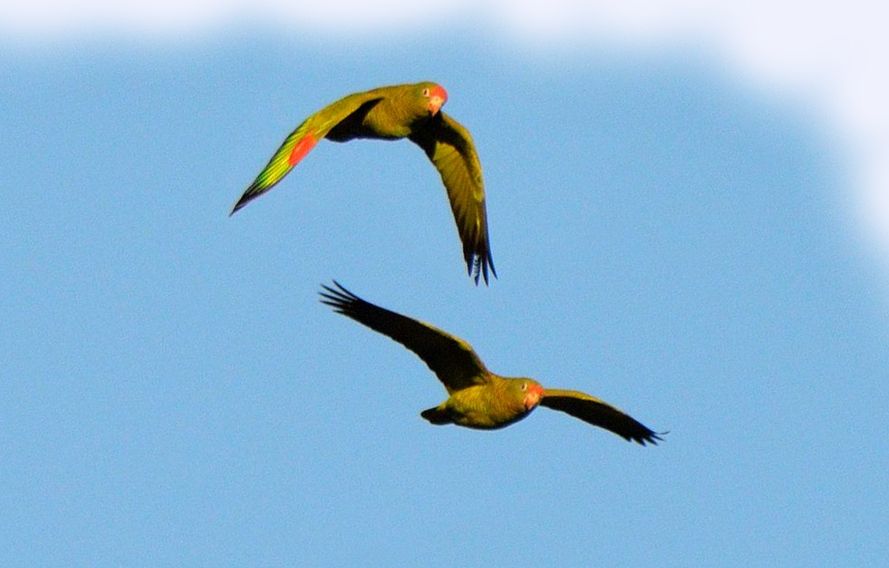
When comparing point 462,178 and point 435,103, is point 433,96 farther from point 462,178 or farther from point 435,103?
point 462,178

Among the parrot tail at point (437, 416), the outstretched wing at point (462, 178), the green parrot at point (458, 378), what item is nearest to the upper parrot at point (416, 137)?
the outstretched wing at point (462, 178)

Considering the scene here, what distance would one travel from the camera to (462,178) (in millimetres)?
26344

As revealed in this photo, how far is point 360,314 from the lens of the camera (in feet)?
76.8

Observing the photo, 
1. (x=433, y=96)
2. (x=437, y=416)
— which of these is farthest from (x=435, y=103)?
(x=437, y=416)

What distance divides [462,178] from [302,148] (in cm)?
372

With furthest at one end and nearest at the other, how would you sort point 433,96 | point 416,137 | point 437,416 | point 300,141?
point 416,137, point 433,96, point 437,416, point 300,141

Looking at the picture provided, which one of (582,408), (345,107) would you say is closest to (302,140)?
(345,107)

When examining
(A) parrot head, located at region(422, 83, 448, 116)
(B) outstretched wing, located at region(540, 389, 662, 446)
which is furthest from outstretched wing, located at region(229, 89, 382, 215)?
(B) outstretched wing, located at region(540, 389, 662, 446)

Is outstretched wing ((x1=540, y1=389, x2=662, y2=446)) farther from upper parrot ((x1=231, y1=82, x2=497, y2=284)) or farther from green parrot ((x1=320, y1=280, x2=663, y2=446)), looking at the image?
upper parrot ((x1=231, y1=82, x2=497, y2=284))

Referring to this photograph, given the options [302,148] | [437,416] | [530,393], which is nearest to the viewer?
[530,393]

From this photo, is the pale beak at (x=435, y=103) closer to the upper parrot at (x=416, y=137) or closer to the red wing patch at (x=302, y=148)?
the upper parrot at (x=416, y=137)

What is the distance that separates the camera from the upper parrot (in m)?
23.1

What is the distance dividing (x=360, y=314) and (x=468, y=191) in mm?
3526

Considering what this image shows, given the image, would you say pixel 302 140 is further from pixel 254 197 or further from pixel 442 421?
pixel 442 421
